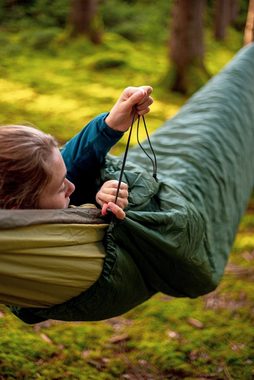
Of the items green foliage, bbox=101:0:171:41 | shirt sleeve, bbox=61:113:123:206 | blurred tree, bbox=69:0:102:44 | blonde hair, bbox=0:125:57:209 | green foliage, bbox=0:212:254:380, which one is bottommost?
green foliage, bbox=101:0:171:41

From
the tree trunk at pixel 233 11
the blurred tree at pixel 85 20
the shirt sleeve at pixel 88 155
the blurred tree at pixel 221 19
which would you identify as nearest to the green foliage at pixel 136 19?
the blurred tree at pixel 221 19

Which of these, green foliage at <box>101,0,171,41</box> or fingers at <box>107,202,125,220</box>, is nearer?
fingers at <box>107,202,125,220</box>

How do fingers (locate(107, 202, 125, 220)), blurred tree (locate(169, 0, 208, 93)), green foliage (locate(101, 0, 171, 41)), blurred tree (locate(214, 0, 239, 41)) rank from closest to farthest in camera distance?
fingers (locate(107, 202, 125, 220)) < blurred tree (locate(169, 0, 208, 93)) < green foliage (locate(101, 0, 171, 41)) < blurred tree (locate(214, 0, 239, 41))

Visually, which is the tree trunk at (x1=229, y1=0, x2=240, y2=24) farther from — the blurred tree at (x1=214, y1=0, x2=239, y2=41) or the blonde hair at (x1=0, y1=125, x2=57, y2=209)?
the blonde hair at (x1=0, y1=125, x2=57, y2=209)

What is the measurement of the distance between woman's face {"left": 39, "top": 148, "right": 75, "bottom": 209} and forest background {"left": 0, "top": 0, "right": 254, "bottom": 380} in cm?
21

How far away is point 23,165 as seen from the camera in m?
1.27

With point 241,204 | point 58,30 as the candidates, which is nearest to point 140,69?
point 58,30

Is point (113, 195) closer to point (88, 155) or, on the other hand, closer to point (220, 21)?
point (88, 155)

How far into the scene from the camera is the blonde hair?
50.0 inches

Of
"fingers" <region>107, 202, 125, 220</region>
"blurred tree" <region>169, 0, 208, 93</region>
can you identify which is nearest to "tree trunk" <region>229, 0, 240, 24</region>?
"blurred tree" <region>169, 0, 208, 93</region>

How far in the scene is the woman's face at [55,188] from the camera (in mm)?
1341

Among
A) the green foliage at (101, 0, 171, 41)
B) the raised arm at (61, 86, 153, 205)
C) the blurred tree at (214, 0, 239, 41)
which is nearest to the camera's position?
the raised arm at (61, 86, 153, 205)

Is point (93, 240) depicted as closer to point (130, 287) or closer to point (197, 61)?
point (130, 287)

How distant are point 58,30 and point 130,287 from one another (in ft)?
25.5
